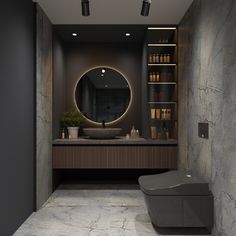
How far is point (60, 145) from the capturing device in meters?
5.16

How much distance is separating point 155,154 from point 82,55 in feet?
7.81

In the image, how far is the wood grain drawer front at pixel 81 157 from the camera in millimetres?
5152

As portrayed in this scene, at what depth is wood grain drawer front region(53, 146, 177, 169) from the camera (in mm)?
5090

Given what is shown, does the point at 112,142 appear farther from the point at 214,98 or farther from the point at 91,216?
the point at 214,98

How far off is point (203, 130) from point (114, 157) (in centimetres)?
197

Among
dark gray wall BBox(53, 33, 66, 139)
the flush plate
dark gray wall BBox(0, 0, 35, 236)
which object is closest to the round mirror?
dark gray wall BBox(53, 33, 66, 139)

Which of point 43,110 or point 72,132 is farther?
point 72,132

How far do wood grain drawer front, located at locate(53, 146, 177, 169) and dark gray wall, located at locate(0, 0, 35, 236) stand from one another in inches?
45.1

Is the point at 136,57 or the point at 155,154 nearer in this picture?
the point at 155,154

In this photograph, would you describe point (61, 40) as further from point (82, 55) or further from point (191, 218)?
point (191, 218)

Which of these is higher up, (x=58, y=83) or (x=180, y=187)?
(x=58, y=83)

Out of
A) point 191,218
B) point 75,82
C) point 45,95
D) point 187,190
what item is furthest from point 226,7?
point 75,82

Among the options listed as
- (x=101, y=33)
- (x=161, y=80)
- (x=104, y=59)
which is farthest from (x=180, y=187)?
(x=104, y=59)

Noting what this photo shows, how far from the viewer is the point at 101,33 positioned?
5.41 meters
